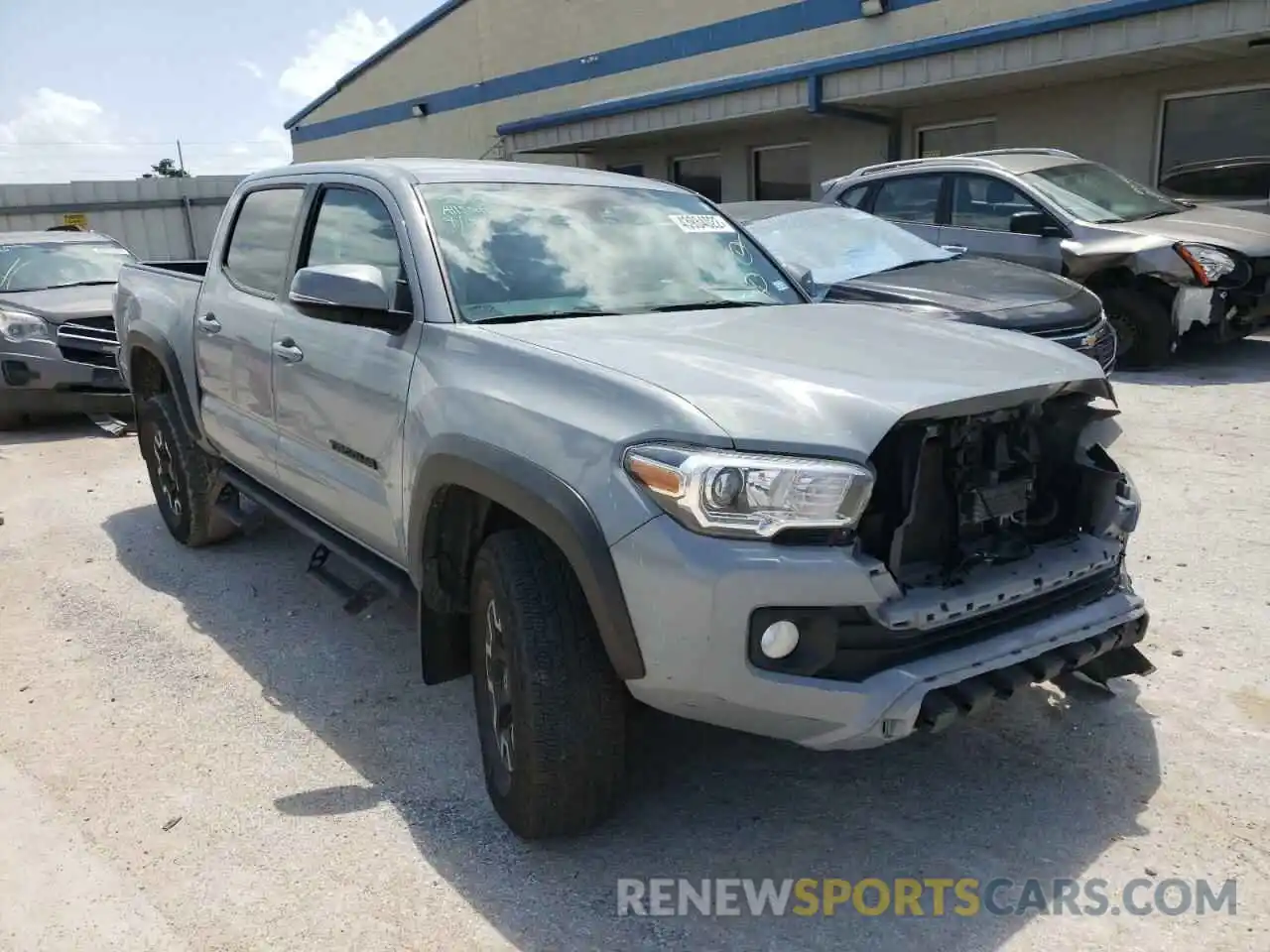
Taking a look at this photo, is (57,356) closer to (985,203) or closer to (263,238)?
(263,238)

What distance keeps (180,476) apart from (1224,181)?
37.2 ft

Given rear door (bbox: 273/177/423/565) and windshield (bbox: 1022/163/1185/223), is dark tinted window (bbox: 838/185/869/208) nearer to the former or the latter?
windshield (bbox: 1022/163/1185/223)

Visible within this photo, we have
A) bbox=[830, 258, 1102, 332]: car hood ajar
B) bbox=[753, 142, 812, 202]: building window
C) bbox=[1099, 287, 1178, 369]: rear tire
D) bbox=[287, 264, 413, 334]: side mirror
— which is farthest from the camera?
bbox=[753, 142, 812, 202]: building window

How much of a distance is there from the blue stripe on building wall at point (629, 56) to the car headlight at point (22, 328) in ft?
38.9

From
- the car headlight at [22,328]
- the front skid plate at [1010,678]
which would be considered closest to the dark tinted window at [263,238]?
the front skid plate at [1010,678]

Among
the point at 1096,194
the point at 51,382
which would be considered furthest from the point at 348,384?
the point at 1096,194

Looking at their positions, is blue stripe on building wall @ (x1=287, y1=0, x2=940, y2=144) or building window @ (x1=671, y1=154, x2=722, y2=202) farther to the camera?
building window @ (x1=671, y1=154, x2=722, y2=202)

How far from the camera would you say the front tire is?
2596mm

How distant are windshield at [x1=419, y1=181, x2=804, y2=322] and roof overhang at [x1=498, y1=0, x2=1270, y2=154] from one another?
28.2ft

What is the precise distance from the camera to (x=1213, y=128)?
11570 mm

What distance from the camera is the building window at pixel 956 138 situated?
13945 mm

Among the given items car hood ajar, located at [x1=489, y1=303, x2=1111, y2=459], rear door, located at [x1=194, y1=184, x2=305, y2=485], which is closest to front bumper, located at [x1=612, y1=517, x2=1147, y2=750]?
car hood ajar, located at [x1=489, y1=303, x2=1111, y2=459]

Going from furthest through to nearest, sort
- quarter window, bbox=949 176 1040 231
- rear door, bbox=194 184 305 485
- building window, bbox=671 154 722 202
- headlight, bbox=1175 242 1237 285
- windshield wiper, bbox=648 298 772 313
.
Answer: building window, bbox=671 154 722 202, quarter window, bbox=949 176 1040 231, headlight, bbox=1175 242 1237 285, rear door, bbox=194 184 305 485, windshield wiper, bbox=648 298 772 313

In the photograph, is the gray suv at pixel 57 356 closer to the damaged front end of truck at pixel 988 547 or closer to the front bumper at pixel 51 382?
the front bumper at pixel 51 382
